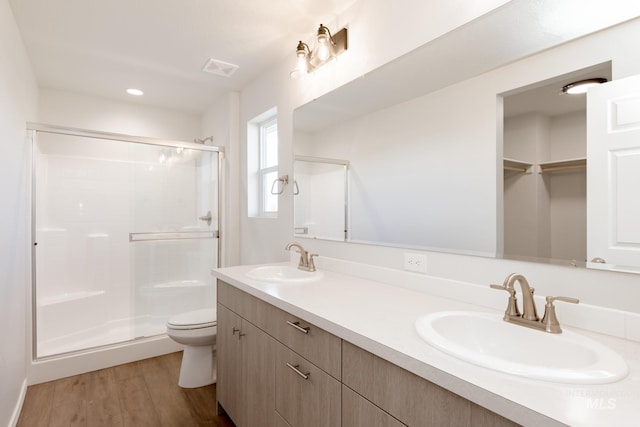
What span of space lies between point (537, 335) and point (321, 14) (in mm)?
1898

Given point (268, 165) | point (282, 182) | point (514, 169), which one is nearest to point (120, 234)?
point (268, 165)

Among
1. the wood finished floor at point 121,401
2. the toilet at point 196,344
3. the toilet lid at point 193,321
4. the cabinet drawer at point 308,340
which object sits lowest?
the wood finished floor at point 121,401

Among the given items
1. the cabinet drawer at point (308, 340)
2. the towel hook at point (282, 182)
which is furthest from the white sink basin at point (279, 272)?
the towel hook at point (282, 182)

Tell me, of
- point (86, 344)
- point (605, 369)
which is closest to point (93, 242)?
point (86, 344)

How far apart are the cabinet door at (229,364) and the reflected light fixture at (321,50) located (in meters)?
1.53

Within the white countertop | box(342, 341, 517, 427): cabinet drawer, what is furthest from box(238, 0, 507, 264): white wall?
box(342, 341, 517, 427): cabinet drawer

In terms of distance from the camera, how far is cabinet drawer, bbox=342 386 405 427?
85 centimetres

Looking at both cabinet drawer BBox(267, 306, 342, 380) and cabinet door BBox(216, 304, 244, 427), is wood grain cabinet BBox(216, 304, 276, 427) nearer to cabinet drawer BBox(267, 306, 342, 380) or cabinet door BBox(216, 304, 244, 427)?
cabinet door BBox(216, 304, 244, 427)

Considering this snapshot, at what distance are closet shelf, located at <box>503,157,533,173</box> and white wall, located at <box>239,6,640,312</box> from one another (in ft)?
0.13

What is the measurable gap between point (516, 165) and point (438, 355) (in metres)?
0.74

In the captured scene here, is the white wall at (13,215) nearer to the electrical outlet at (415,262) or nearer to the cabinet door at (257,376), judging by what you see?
the cabinet door at (257,376)

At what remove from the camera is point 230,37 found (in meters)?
2.17

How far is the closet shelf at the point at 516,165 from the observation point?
3.64 feet

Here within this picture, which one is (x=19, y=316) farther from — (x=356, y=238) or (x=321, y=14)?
(x=321, y=14)
